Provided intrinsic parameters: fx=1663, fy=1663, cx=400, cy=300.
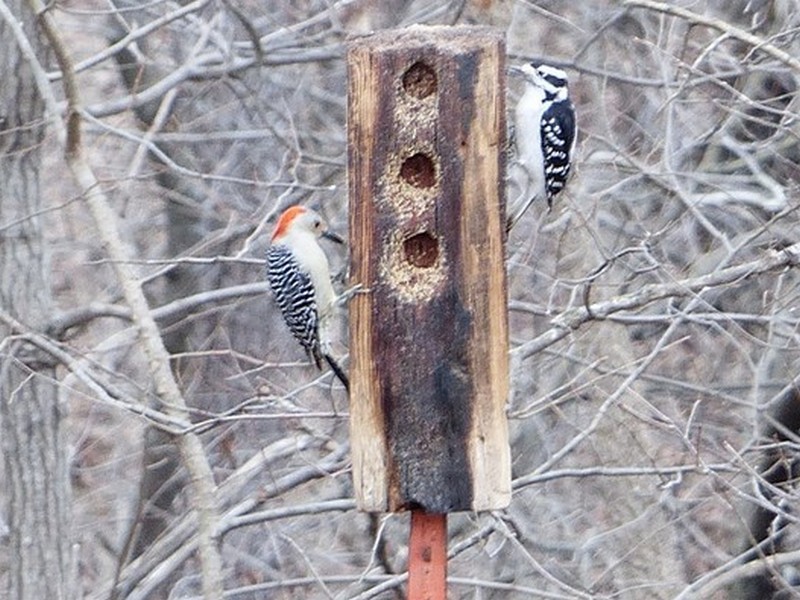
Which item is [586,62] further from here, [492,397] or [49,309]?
[492,397]

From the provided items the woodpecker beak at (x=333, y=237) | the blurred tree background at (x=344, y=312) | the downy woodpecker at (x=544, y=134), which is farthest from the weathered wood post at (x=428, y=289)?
the downy woodpecker at (x=544, y=134)

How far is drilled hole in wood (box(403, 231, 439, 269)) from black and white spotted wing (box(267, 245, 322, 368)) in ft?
5.68

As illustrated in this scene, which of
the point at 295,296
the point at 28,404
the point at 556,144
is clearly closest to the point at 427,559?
the point at 295,296

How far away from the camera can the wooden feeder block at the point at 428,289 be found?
404cm

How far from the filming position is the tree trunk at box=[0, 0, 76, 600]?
283 inches

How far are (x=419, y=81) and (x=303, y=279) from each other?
2012mm

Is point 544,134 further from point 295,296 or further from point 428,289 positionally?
point 428,289

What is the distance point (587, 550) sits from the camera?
7660 mm

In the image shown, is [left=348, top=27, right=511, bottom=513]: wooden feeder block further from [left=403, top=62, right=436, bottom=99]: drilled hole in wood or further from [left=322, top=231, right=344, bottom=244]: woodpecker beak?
[left=322, top=231, right=344, bottom=244]: woodpecker beak

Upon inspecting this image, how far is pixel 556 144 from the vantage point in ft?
19.0

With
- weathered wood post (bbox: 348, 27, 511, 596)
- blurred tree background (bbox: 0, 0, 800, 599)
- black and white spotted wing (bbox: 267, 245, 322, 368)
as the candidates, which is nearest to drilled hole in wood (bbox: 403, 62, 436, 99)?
weathered wood post (bbox: 348, 27, 511, 596)

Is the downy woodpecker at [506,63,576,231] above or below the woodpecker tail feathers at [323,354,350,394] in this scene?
above

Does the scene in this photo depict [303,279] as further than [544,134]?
Yes

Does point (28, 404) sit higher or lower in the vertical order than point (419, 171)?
higher
